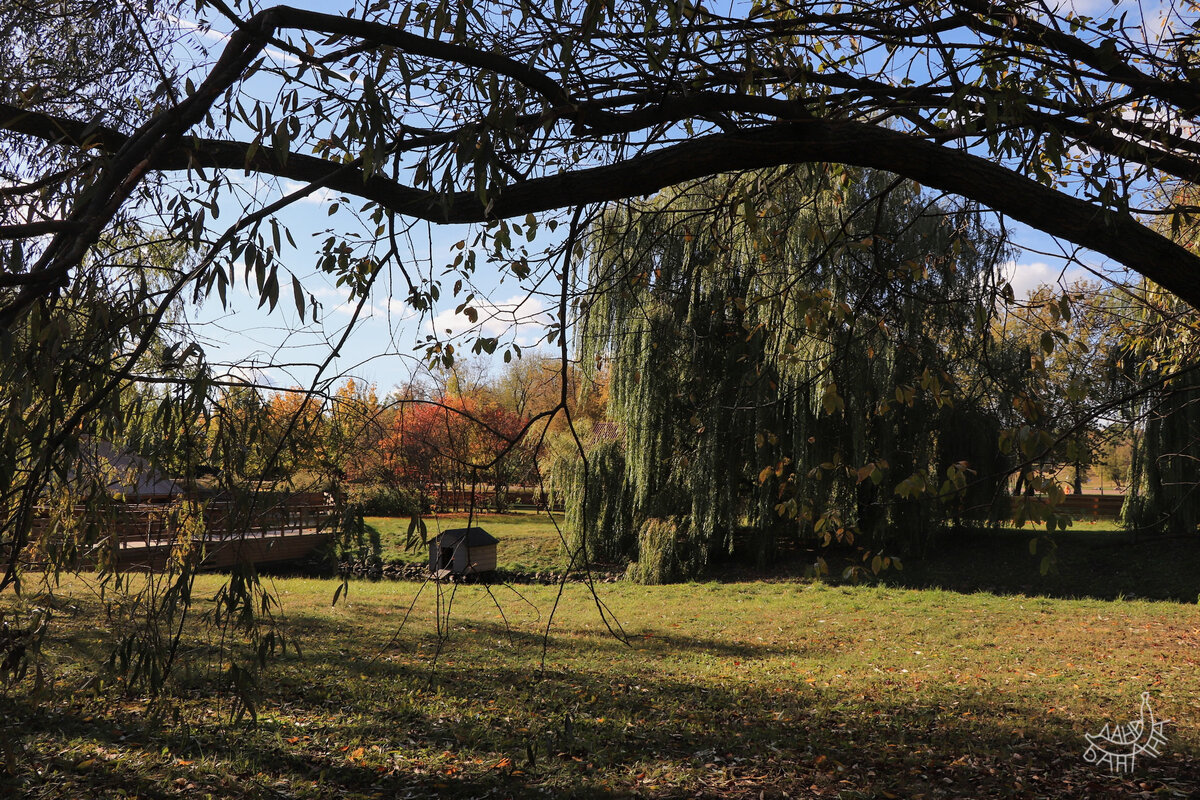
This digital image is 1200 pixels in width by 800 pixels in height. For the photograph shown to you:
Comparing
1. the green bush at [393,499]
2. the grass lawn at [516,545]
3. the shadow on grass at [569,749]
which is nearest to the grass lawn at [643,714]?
the shadow on grass at [569,749]

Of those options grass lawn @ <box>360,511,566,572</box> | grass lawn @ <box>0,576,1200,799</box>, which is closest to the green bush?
grass lawn @ <box>0,576,1200,799</box>

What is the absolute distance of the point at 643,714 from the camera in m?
5.66

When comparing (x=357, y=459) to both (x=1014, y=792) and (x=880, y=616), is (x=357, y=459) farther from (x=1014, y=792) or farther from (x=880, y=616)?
(x=880, y=616)

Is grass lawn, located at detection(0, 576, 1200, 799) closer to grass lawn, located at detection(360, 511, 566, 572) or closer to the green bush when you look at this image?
the green bush

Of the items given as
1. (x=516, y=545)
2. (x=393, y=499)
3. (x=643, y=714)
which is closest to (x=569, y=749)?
(x=643, y=714)

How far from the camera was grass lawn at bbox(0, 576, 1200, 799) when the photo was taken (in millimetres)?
4125

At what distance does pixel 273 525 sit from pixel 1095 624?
10.4m

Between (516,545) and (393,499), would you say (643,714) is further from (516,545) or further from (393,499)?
(516,545)

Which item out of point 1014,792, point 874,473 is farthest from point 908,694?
point 874,473

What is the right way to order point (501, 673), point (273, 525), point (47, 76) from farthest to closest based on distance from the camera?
point (501, 673) → point (47, 76) → point (273, 525)

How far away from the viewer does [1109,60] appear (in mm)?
3373

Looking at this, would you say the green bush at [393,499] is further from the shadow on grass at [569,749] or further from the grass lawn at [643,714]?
the shadow on grass at [569,749]

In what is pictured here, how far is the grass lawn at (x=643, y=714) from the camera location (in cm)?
412

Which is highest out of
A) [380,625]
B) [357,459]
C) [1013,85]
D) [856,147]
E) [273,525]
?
[1013,85]
